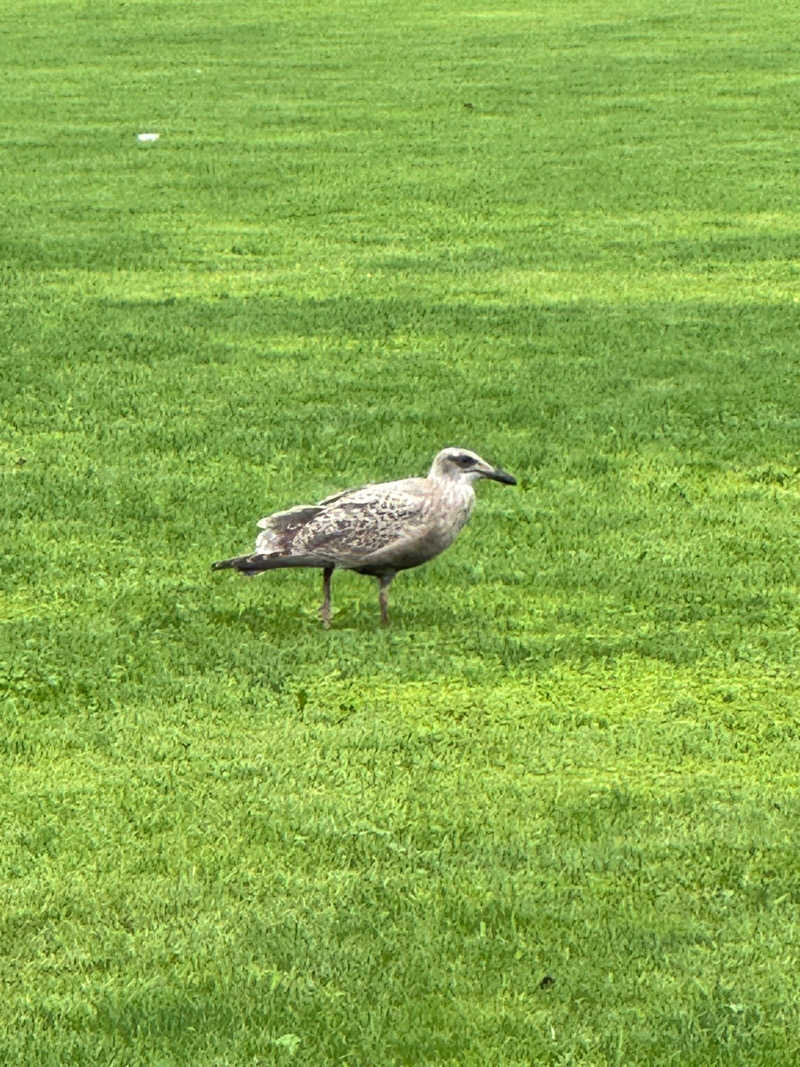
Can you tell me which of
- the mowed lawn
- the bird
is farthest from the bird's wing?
the mowed lawn

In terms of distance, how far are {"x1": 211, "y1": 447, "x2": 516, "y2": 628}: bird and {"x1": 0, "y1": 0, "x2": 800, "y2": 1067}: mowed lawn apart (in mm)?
349

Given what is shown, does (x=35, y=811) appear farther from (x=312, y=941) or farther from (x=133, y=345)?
Answer: (x=133, y=345)

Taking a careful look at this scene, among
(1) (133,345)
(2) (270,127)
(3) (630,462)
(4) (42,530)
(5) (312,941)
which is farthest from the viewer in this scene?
(2) (270,127)

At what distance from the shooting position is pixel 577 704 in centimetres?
776

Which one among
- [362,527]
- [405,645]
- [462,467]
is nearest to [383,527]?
[362,527]

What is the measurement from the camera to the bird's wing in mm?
8195

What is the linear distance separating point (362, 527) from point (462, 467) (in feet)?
1.60

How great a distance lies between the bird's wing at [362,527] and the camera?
26.9ft

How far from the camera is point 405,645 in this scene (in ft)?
27.3

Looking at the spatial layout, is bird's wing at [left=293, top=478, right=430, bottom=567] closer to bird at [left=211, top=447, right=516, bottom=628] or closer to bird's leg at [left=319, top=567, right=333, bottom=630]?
bird at [left=211, top=447, right=516, bottom=628]

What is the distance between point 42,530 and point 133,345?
184 inches

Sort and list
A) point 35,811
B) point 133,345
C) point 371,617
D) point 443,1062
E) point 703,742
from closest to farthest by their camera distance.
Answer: point 443,1062 → point 35,811 → point 703,742 → point 371,617 → point 133,345

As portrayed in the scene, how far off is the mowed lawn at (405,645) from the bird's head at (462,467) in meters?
0.70

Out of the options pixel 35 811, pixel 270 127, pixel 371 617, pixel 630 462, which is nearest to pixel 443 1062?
pixel 35 811
